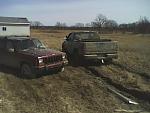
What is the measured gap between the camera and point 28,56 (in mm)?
13922

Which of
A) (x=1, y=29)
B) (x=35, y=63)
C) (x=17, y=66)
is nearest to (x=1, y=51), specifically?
(x=17, y=66)

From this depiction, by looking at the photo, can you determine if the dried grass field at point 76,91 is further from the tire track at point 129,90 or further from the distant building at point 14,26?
the distant building at point 14,26

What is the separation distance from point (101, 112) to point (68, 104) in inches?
41.7

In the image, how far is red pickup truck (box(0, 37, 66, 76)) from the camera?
13.6m

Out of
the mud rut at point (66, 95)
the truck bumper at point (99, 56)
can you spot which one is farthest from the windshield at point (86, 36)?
the mud rut at point (66, 95)

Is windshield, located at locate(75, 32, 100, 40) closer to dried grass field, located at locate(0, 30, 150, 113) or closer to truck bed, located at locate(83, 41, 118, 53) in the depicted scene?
truck bed, located at locate(83, 41, 118, 53)

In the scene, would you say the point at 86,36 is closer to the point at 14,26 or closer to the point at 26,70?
→ the point at 26,70

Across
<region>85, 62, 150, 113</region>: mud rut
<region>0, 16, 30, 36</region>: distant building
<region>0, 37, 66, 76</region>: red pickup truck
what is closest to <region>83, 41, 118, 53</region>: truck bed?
<region>85, 62, 150, 113</region>: mud rut

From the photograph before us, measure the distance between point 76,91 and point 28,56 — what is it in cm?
340

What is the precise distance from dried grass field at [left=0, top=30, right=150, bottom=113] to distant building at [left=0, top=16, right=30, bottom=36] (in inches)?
1745

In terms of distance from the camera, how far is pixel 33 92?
11148 mm

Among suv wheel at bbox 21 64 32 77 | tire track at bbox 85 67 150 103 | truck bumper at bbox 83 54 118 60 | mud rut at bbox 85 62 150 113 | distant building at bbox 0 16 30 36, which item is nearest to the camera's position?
mud rut at bbox 85 62 150 113

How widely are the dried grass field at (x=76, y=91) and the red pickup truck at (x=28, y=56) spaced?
411 mm

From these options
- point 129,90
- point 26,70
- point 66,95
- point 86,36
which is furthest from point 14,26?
point 66,95
